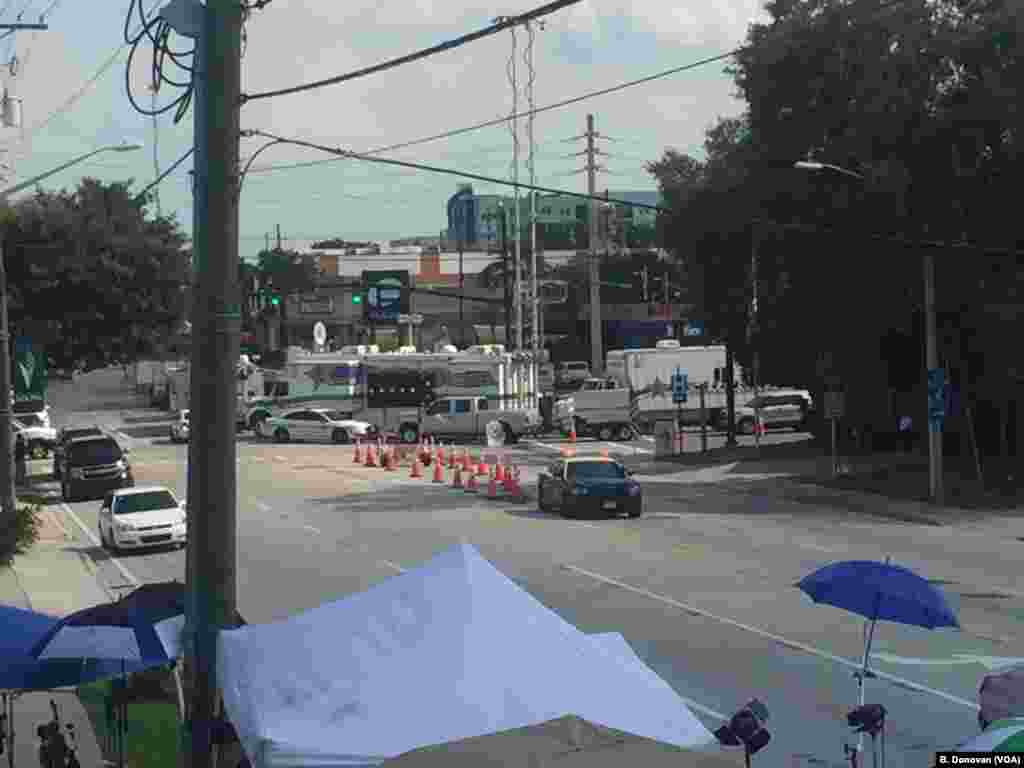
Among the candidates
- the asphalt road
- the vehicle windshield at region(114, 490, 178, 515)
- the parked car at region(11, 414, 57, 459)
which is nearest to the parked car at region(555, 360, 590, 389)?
the parked car at region(11, 414, 57, 459)

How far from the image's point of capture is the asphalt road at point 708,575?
1365 cm

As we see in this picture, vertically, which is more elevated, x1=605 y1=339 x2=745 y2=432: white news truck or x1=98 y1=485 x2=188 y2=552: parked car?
x1=605 y1=339 x2=745 y2=432: white news truck

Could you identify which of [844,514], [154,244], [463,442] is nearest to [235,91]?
[844,514]

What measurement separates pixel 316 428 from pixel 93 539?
2951cm

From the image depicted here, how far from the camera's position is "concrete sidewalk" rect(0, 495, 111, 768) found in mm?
13126

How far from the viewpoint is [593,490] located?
1257 inches

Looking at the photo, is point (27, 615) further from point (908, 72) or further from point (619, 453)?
point (619, 453)

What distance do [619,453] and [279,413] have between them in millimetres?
18425

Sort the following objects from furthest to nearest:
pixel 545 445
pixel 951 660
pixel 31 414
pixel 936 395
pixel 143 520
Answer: pixel 31 414 → pixel 545 445 → pixel 936 395 → pixel 143 520 → pixel 951 660

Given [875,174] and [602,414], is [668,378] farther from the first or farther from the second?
[875,174]

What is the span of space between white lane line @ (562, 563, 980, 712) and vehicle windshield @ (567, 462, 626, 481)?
872 centimetres

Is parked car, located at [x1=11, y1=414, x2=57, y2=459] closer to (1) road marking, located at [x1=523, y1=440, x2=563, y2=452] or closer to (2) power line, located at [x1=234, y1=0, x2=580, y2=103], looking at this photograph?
(1) road marking, located at [x1=523, y1=440, x2=563, y2=452]

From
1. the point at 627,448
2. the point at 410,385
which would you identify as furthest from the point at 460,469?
the point at 410,385

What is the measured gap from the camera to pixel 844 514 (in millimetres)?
33281
